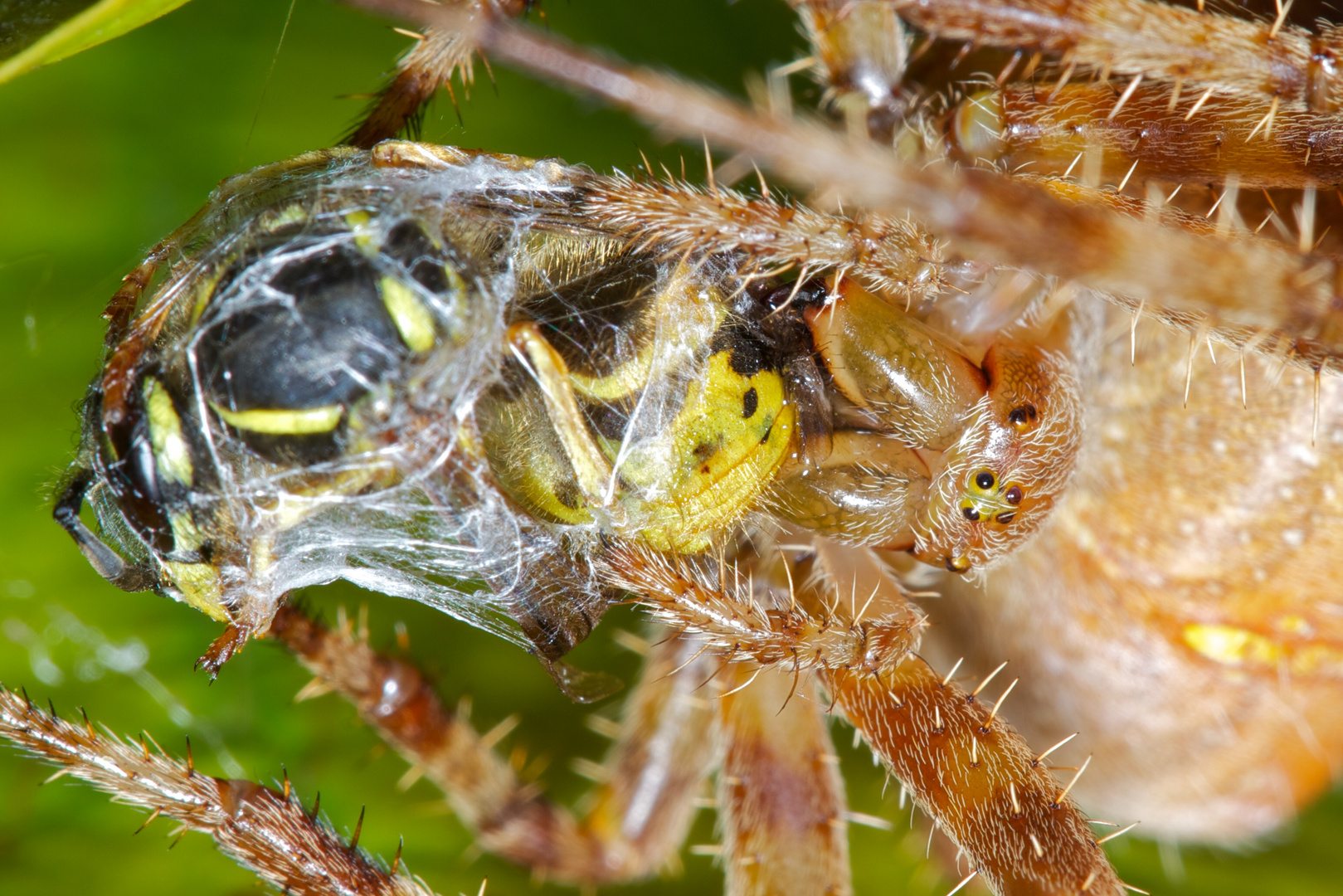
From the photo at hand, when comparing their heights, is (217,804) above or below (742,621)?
below

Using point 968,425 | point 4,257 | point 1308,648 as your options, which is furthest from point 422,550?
point 1308,648

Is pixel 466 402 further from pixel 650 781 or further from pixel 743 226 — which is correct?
pixel 650 781

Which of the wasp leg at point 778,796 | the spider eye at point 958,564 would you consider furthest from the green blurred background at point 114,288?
the spider eye at point 958,564

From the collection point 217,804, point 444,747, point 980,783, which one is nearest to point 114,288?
point 217,804

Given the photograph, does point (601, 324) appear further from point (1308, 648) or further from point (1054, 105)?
point (1308, 648)

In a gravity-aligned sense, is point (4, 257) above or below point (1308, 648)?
above

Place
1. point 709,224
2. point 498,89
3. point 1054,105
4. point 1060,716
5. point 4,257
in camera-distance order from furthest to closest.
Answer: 1. point 1060,716
2. point 498,89
3. point 4,257
4. point 1054,105
5. point 709,224
